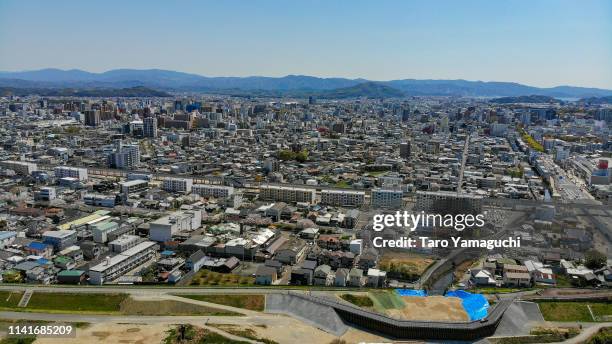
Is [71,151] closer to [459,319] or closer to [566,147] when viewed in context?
[459,319]

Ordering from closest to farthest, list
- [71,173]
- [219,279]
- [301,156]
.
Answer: [219,279] < [71,173] < [301,156]

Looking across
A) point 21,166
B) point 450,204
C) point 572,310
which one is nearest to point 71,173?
point 21,166

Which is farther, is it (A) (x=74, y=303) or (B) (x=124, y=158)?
(B) (x=124, y=158)

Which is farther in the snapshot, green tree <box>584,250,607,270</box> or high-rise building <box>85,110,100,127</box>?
high-rise building <box>85,110,100,127</box>

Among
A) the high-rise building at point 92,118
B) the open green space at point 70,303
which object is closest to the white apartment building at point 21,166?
the open green space at point 70,303

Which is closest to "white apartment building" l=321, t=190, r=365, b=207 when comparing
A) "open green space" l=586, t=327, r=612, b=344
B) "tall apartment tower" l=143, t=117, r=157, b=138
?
"open green space" l=586, t=327, r=612, b=344

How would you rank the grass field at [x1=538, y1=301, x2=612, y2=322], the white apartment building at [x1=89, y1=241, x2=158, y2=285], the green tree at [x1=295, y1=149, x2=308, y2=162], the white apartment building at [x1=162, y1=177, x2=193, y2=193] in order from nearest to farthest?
the grass field at [x1=538, y1=301, x2=612, y2=322] < the white apartment building at [x1=89, y1=241, x2=158, y2=285] < the white apartment building at [x1=162, y1=177, x2=193, y2=193] < the green tree at [x1=295, y1=149, x2=308, y2=162]

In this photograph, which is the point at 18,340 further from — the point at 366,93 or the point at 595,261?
the point at 366,93

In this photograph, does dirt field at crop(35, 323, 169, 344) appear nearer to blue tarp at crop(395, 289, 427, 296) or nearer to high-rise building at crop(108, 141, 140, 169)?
blue tarp at crop(395, 289, 427, 296)
